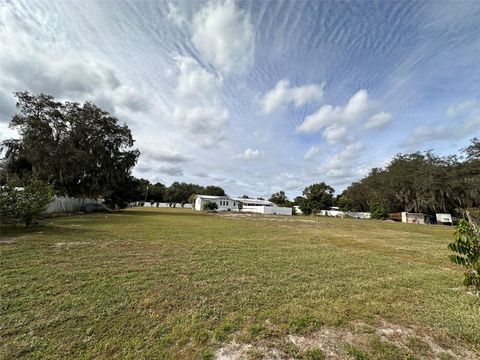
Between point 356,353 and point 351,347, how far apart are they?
0.10 m

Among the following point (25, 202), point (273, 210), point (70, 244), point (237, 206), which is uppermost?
point (237, 206)

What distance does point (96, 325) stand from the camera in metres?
2.80

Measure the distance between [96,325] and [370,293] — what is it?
4213mm

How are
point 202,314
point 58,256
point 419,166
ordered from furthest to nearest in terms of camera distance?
1. point 419,166
2. point 58,256
3. point 202,314

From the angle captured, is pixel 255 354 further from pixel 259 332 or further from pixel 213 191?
pixel 213 191

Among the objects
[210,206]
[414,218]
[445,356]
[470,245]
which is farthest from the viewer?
[210,206]

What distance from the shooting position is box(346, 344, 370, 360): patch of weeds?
240cm

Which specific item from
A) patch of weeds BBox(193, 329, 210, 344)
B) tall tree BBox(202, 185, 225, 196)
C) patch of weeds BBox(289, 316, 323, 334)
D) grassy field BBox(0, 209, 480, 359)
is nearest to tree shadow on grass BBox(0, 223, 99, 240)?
grassy field BBox(0, 209, 480, 359)

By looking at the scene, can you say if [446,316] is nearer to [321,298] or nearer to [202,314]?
[321,298]

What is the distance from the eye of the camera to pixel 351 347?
257 cm

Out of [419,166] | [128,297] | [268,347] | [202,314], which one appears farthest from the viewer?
[419,166]

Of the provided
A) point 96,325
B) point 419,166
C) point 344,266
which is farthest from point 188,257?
point 419,166

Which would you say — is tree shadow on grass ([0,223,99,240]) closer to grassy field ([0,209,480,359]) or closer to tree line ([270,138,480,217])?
grassy field ([0,209,480,359])

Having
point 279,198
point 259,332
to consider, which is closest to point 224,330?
point 259,332
